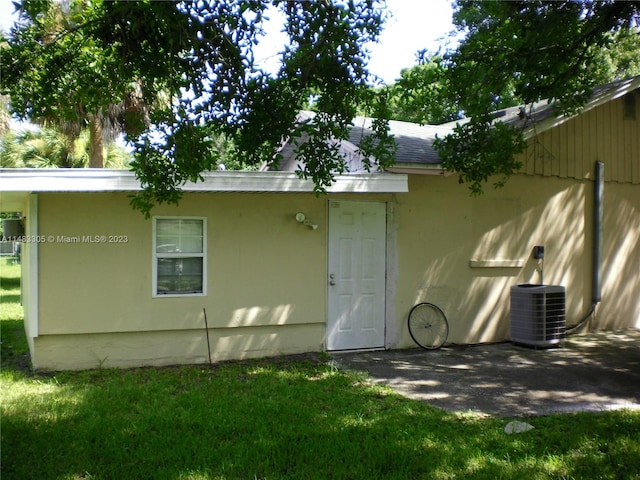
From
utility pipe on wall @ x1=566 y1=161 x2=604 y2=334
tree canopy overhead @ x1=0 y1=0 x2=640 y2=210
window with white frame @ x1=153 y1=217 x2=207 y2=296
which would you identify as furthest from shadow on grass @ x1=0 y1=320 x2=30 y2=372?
utility pipe on wall @ x1=566 y1=161 x2=604 y2=334

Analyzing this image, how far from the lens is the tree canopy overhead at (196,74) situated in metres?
5.09

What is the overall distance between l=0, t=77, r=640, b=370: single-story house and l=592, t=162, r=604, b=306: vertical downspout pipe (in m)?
0.05

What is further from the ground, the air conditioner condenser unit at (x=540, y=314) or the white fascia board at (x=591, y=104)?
the white fascia board at (x=591, y=104)

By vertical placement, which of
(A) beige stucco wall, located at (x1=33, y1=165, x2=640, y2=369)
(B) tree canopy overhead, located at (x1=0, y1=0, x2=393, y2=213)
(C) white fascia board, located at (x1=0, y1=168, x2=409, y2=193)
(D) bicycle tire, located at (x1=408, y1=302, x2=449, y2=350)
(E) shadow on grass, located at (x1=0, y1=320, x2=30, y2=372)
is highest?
Answer: (B) tree canopy overhead, located at (x1=0, y1=0, x2=393, y2=213)

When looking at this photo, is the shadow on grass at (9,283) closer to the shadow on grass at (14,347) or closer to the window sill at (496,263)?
the shadow on grass at (14,347)

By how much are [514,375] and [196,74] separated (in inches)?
213

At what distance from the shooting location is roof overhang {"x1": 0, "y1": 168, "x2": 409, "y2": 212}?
21.8 feet

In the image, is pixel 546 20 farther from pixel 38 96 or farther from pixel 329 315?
pixel 38 96

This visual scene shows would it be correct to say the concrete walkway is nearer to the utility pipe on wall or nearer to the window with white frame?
the utility pipe on wall

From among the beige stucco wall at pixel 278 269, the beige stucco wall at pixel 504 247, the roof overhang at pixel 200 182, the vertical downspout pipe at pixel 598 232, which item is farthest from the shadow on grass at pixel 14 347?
the vertical downspout pipe at pixel 598 232

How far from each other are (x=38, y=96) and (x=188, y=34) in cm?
206

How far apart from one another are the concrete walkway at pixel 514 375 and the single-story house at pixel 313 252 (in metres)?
0.66

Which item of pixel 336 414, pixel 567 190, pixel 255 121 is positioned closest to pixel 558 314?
pixel 567 190

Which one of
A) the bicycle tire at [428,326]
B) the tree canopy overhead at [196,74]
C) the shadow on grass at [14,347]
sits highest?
the tree canopy overhead at [196,74]
